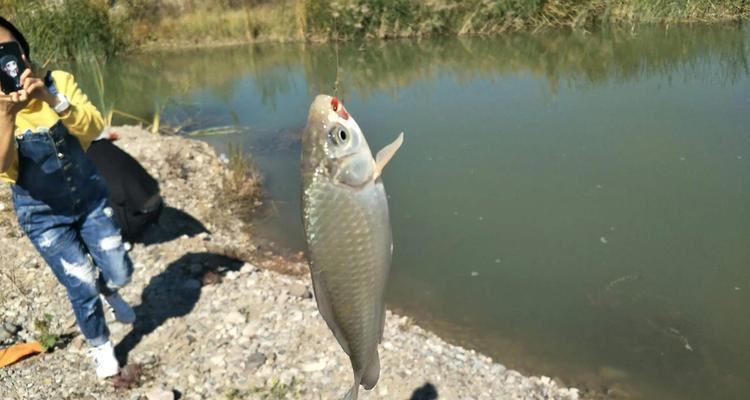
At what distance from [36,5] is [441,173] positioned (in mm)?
11939

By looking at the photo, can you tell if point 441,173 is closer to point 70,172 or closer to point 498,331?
point 498,331

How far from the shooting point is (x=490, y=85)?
449 inches

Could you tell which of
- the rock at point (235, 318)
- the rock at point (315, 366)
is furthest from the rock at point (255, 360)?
the rock at point (235, 318)

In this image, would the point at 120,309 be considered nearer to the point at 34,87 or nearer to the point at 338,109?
the point at 34,87

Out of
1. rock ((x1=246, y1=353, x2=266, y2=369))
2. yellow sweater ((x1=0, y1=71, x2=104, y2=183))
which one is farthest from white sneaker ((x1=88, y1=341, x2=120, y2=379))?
yellow sweater ((x1=0, y1=71, x2=104, y2=183))

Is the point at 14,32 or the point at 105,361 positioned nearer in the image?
the point at 14,32

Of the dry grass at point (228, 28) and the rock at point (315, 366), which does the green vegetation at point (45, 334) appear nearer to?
the rock at point (315, 366)

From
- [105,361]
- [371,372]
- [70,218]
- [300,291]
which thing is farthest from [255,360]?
[371,372]

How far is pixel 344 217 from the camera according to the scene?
1.89 metres

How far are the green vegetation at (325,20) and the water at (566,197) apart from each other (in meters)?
2.54

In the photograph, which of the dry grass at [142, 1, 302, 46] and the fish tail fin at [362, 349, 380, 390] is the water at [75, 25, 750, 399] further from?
the dry grass at [142, 1, 302, 46]

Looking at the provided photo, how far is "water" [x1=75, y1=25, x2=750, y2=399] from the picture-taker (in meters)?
4.83

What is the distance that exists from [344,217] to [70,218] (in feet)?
7.60

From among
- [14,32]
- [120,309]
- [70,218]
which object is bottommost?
[120,309]
